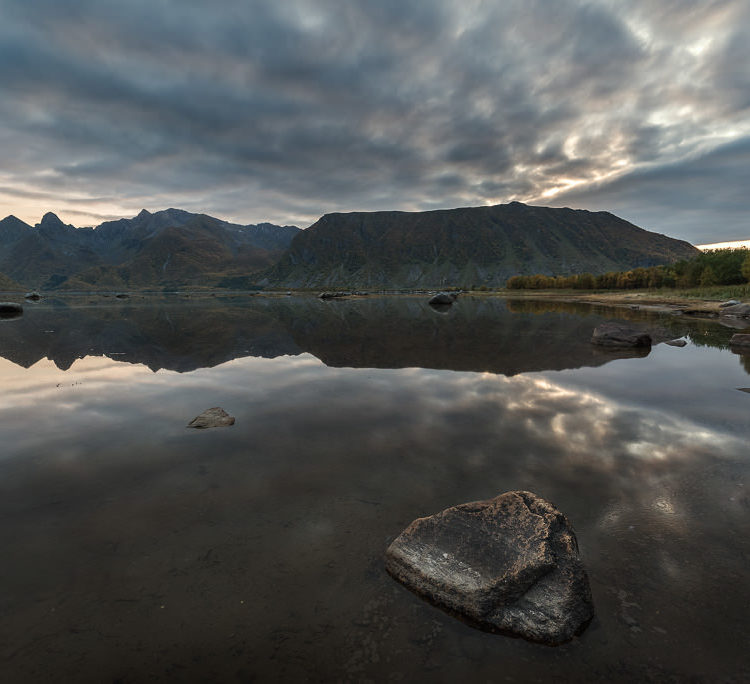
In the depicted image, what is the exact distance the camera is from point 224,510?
733cm

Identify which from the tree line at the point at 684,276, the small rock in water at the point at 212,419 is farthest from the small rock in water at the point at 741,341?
the tree line at the point at 684,276

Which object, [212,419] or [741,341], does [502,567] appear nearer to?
[212,419]

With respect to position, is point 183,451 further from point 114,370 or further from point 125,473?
point 114,370

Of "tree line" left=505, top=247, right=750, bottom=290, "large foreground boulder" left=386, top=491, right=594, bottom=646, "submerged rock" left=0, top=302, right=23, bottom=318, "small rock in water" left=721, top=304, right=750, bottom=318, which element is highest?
"tree line" left=505, top=247, right=750, bottom=290

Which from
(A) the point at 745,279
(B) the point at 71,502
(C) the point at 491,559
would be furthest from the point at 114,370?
(A) the point at 745,279

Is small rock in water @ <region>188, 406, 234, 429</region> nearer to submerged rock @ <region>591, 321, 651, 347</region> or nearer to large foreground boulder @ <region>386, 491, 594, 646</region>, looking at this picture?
large foreground boulder @ <region>386, 491, 594, 646</region>

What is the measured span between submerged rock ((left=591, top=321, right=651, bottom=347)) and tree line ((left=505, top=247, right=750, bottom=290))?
311 feet

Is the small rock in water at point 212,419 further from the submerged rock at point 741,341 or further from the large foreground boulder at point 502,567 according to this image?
the submerged rock at point 741,341

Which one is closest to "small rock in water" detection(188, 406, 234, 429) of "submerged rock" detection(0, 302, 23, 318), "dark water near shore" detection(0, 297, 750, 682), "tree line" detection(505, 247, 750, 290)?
"dark water near shore" detection(0, 297, 750, 682)

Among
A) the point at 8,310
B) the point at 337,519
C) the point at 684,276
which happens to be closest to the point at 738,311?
the point at 337,519

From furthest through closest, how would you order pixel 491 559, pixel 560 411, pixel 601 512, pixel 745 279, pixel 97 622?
pixel 745 279
pixel 560 411
pixel 601 512
pixel 491 559
pixel 97 622

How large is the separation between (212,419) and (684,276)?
146 metres

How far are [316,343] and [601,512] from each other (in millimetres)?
24568

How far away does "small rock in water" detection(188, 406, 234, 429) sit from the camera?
1174 cm
